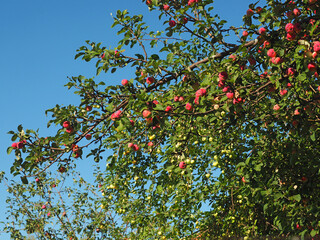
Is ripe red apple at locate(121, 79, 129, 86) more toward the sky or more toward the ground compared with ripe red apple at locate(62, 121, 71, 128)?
more toward the sky

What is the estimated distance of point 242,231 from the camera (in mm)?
8062

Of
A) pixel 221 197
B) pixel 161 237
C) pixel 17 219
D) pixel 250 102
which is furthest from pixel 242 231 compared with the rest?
pixel 17 219

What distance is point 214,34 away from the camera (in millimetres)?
4844

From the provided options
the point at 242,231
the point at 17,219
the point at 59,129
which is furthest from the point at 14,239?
the point at 59,129

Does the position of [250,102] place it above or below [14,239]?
below

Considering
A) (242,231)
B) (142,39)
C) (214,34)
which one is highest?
(142,39)

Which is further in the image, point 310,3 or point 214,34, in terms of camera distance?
point 214,34

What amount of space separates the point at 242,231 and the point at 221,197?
137 centimetres

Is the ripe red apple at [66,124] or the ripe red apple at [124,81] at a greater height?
the ripe red apple at [124,81]

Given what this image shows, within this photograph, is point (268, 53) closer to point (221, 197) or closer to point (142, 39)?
point (142, 39)

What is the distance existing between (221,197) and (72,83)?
3836 mm

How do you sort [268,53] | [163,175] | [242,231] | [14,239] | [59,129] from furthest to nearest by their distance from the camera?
[14,239] < [242,231] < [163,175] < [59,129] < [268,53]

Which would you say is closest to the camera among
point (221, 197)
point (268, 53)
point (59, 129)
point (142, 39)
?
point (268, 53)

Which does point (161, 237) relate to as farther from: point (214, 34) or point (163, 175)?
point (214, 34)
